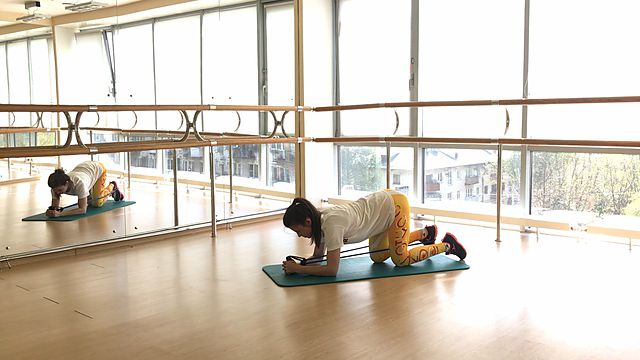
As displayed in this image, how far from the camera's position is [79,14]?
4.34 metres

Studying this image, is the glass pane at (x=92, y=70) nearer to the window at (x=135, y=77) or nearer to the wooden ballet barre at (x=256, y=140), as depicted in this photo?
the window at (x=135, y=77)

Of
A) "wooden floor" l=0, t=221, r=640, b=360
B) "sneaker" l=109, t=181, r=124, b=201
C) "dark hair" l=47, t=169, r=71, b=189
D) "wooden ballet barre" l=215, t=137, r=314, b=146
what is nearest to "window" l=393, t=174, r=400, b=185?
"wooden ballet barre" l=215, t=137, r=314, b=146

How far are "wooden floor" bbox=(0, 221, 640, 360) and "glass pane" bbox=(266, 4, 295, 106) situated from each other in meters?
2.09

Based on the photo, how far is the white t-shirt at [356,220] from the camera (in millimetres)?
3375

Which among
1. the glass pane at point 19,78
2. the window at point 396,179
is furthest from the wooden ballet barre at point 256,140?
the glass pane at point 19,78

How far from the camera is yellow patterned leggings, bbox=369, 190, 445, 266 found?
3645mm

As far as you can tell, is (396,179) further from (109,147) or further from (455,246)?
(109,147)

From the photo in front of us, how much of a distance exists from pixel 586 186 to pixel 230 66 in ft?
9.80

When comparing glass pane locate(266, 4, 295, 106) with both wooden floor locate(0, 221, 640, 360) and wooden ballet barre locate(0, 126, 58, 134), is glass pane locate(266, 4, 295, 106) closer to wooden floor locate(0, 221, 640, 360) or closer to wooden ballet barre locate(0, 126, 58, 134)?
wooden floor locate(0, 221, 640, 360)

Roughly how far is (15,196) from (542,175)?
12.5 ft

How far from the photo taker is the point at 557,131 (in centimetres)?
484

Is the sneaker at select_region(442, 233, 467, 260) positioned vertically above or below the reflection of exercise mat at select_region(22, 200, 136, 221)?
below

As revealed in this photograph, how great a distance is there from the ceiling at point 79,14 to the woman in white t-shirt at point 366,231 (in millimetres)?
2154

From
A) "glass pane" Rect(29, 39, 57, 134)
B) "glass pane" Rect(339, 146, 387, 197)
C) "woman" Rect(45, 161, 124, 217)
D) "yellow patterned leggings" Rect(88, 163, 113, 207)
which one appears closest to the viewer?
"glass pane" Rect(29, 39, 57, 134)
